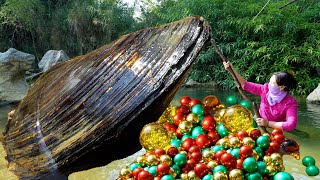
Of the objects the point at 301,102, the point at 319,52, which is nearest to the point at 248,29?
the point at 319,52

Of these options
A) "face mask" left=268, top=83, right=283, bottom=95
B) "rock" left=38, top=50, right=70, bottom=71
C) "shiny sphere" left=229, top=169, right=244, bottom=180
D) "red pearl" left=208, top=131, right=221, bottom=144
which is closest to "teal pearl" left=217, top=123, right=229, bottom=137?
"red pearl" left=208, top=131, right=221, bottom=144

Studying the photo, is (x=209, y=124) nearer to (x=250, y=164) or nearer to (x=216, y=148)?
(x=216, y=148)

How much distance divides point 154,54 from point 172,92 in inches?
8.0

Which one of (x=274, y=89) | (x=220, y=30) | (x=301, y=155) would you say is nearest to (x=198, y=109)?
(x=274, y=89)

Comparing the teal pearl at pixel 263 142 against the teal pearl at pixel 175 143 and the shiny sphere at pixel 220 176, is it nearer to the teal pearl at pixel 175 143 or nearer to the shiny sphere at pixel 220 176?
the shiny sphere at pixel 220 176

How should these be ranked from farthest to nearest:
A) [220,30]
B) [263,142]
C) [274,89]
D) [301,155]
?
[220,30], [301,155], [274,89], [263,142]

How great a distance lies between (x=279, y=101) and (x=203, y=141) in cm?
65

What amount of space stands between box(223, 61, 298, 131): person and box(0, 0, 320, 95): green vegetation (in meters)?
4.00

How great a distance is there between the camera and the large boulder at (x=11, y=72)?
6.97 metres

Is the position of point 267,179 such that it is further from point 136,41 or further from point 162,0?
point 162,0

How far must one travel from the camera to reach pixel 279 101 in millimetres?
1876

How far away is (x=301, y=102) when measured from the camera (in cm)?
644

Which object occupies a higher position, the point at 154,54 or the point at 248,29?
the point at 154,54

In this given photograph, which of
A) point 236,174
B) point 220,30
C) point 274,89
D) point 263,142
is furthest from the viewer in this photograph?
point 220,30
